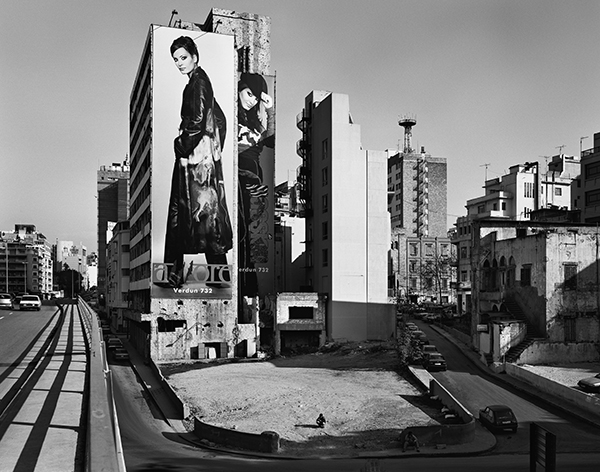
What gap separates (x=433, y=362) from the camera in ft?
174

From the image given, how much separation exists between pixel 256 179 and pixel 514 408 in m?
49.0

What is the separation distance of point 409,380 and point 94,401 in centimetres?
3240

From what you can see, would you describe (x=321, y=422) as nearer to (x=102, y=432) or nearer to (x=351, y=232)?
(x=102, y=432)

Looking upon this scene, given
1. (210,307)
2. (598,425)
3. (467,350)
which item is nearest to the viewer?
(598,425)

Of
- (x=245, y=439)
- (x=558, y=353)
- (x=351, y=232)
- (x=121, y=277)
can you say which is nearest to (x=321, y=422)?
(x=245, y=439)


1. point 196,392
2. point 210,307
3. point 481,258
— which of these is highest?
point 481,258

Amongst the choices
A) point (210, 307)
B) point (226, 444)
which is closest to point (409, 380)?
point (226, 444)

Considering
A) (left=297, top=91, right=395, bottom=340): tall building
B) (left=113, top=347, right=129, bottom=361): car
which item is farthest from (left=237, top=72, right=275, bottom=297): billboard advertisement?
(left=113, top=347, right=129, bottom=361): car

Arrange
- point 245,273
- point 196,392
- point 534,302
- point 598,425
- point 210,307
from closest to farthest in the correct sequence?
point 598,425, point 196,392, point 534,302, point 210,307, point 245,273

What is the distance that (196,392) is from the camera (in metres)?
50.5

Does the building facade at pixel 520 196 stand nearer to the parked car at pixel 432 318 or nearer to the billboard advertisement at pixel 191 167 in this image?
the parked car at pixel 432 318

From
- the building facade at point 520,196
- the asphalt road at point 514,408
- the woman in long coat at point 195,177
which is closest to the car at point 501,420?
the asphalt road at point 514,408

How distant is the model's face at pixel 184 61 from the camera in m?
73.4

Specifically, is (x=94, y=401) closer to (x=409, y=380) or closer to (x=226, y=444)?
(x=226, y=444)
